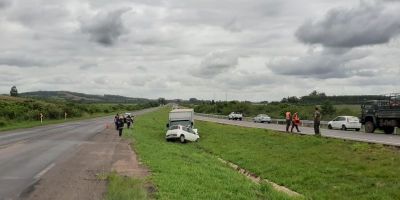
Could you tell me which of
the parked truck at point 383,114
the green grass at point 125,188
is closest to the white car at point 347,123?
the parked truck at point 383,114

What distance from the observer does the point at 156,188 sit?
13.7 m

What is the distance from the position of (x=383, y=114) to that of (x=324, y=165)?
1912 centimetres

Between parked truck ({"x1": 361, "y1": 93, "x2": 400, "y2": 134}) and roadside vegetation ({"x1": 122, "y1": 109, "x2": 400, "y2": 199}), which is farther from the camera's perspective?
parked truck ({"x1": 361, "y1": 93, "x2": 400, "y2": 134})

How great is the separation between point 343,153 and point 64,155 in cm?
1263

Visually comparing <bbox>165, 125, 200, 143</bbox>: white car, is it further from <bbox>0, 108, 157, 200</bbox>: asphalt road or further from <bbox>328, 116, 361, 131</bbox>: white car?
<bbox>328, 116, 361, 131</bbox>: white car

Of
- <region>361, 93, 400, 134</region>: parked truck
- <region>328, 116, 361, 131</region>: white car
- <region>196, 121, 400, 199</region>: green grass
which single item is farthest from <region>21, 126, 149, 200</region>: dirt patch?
<region>328, 116, 361, 131</region>: white car

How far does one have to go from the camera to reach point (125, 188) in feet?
42.3

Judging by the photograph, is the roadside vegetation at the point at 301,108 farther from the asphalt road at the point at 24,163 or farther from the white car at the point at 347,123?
the asphalt road at the point at 24,163

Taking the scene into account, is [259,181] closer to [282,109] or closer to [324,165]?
[324,165]

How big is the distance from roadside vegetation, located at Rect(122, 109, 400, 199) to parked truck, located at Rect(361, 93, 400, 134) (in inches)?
376

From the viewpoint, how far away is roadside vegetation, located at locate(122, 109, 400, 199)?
14609 mm

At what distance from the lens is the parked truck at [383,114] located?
123 feet

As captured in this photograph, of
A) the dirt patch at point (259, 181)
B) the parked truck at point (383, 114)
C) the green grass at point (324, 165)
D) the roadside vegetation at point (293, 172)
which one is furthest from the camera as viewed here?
the parked truck at point (383, 114)

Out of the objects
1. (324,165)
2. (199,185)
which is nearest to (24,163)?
(199,185)
